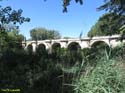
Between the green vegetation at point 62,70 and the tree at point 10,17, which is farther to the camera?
the tree at point 10,17

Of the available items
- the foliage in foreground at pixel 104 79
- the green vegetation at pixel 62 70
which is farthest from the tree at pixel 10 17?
the foliage in foreground at pixel 104 79

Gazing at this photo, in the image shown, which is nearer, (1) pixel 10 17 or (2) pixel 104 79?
(2) pixel 104 79

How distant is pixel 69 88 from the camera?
6.09 meters

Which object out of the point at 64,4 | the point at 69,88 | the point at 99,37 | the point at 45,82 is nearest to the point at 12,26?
the point at 64,4

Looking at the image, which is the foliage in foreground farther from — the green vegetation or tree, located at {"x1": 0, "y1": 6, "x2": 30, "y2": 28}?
tree, located at {"x1": 0, "y1": 6, "x2": 30, "y2": 28}

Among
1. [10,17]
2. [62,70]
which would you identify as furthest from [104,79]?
[10,17]

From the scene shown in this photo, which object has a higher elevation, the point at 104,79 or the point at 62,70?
the point at 104,79

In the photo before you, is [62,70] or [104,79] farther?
[62,70]

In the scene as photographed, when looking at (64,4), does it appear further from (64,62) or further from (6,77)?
(6,77)

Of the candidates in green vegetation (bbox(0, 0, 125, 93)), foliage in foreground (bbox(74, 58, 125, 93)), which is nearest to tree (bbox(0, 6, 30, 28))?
green vegetation (bbox(0, 0, 125, 93))

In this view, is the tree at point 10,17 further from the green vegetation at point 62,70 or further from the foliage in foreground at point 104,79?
the foliage in foreground at point 104,79

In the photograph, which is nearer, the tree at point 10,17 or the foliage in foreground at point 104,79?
the foliage in foreground at point 104,79

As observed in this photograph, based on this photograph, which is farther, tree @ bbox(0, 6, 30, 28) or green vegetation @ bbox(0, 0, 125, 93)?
tree @ bbox(0, 6, 30, 28)

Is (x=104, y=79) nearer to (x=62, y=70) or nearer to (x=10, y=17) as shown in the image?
(x=62, y=70)
